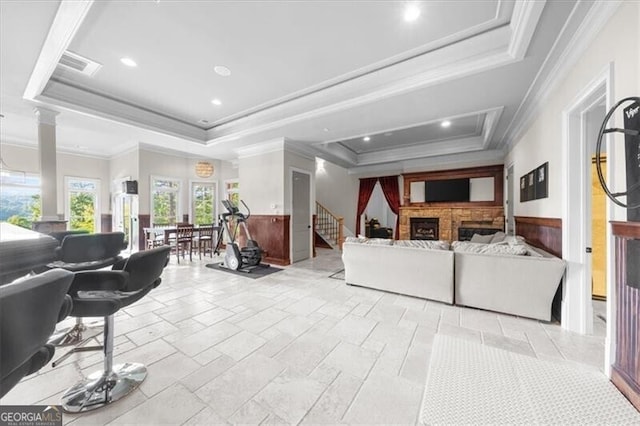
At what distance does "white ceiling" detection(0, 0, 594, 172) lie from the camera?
2287 mm

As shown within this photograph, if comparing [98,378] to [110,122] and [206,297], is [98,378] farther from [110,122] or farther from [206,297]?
[110,122]

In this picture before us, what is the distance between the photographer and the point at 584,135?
2.47 metres

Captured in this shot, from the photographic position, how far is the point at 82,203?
731cm

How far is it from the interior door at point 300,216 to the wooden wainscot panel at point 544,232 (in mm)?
4455

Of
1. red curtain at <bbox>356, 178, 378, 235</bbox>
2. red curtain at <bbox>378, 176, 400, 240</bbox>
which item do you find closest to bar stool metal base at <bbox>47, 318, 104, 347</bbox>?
red curtain at <bbox>356, 178, 378, 235</bbox>

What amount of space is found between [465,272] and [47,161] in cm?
645

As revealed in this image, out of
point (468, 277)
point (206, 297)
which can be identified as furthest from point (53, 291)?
point (468, 277)

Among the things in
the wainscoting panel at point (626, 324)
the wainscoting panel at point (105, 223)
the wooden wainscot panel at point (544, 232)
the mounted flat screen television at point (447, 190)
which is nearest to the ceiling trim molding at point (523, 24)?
the wainscoting panel at point (626, 324)

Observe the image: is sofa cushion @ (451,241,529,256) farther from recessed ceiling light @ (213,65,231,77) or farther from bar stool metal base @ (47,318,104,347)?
bar stool metal base @ (47,318,104,347)

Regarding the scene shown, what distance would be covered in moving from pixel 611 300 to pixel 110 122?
22.3ft

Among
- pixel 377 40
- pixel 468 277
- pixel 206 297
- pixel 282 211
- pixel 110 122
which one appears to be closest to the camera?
pixel 377 40

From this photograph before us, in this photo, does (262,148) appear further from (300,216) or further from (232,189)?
(232,189)

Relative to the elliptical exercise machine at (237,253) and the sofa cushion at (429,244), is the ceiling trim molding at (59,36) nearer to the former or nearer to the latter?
the elliptical exercise machine at (237,253)

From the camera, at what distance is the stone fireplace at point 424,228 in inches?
293
